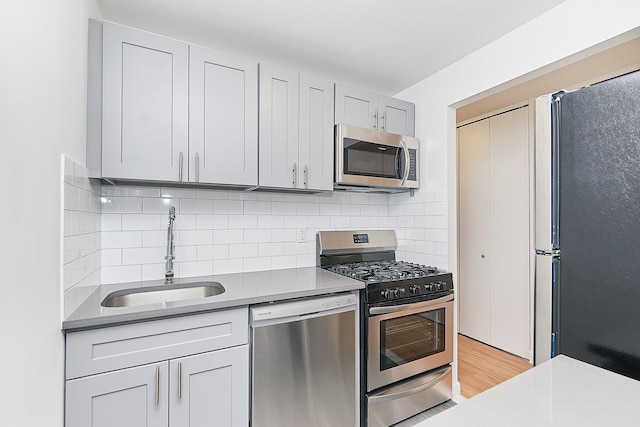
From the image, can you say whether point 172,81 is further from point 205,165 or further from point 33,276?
point 33,276

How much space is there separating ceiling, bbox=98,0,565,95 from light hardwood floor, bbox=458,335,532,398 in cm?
254

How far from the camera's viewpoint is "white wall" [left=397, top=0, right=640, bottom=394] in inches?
59.9

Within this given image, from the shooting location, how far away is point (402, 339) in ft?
6.77

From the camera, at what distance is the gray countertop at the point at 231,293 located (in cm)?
129

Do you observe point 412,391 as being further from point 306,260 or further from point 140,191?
point 140,191

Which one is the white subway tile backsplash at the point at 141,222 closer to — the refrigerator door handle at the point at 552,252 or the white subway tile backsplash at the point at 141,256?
the white subway tile backsplash at the point at 141,256

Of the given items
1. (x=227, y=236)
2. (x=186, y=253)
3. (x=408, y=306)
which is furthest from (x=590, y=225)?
(x=186, y=253)

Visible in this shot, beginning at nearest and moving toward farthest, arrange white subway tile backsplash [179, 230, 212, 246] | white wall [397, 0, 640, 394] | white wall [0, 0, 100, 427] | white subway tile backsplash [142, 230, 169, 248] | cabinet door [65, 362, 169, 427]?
white wall [0, 0, 100, 427] < cabinet door [65, 362, 169, 427] < white wall [397, 0, 640, 394] < white subway tile backsplash [142, 230, 169, 248] < white subway tile backsplash [179, 230, 212, 246]

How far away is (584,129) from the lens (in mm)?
969

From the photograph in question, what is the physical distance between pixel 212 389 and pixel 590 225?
1662 millimetres

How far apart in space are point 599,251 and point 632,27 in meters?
1.25

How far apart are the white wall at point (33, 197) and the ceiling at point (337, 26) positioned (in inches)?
23.9

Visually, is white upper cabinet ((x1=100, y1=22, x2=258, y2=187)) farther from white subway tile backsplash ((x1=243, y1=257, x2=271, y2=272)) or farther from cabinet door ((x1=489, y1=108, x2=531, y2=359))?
cabinet door ((x1=489, y1=108, x2=531, y2=359))

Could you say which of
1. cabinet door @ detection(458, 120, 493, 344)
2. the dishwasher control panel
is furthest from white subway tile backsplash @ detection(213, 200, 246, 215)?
cabinet door @ detection(458, 120, 493, 344)
